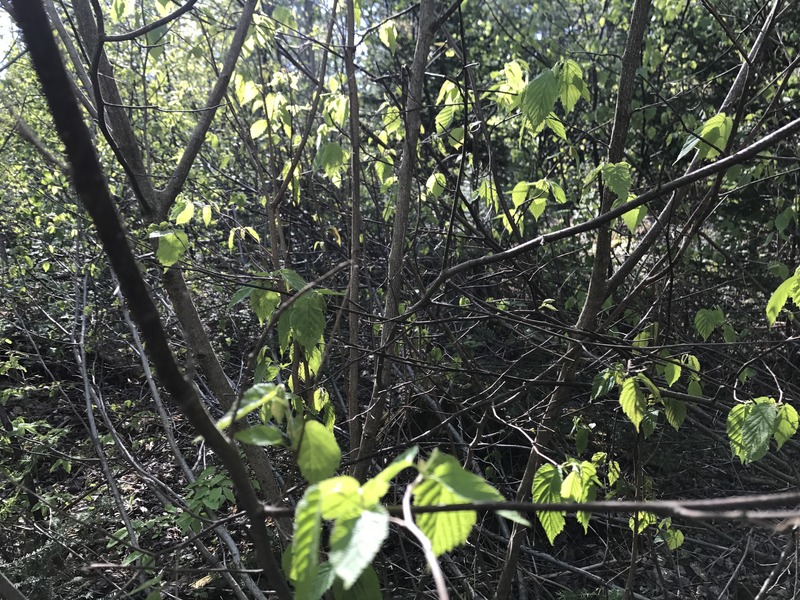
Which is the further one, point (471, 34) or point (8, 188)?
point (471, 34)

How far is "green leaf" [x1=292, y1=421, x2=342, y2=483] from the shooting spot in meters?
0.79

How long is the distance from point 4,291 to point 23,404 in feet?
5.22

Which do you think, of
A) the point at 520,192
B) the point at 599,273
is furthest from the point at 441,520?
the point at 520,192

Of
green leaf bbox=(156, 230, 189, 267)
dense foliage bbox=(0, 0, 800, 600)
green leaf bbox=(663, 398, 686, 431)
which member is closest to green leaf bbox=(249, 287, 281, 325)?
dense foliage bbox=(0, 0, 800, 600)

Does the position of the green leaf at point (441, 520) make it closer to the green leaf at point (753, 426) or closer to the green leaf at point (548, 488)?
the green leaf at point (548, 488)

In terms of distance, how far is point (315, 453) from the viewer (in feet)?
2.65

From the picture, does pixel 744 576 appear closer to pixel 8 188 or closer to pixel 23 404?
pixel 23 404

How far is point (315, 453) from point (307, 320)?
0.65m

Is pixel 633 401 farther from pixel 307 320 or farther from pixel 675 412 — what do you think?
pixel 307 320

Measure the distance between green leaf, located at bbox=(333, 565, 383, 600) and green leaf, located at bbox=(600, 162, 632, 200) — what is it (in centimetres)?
133

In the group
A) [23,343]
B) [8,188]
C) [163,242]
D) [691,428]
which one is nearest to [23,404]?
[23,343]

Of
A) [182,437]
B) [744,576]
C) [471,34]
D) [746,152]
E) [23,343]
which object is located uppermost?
[471,34]

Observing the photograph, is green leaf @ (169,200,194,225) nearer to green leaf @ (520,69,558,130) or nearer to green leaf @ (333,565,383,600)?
green leaf @ (520,69,558,130)

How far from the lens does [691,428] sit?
3.82m
